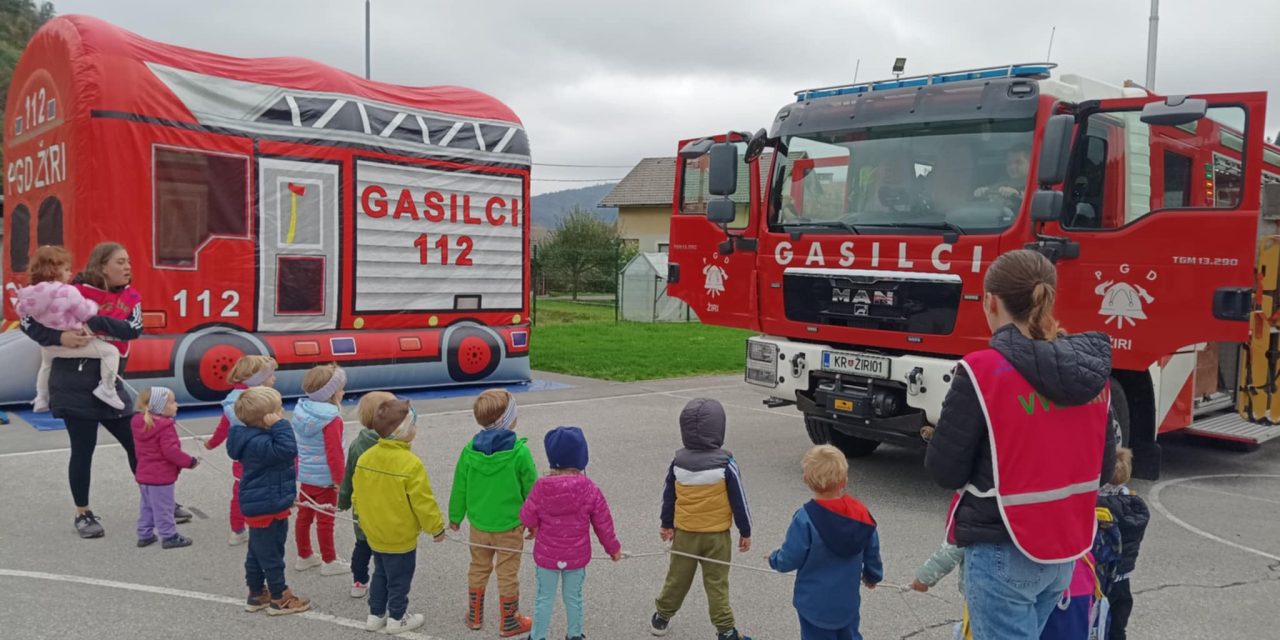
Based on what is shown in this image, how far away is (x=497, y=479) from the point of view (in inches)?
166

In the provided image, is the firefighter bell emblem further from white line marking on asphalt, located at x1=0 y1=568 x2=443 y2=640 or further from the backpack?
white line marking on asphalt, located at x1=0 y1=568 x2=443 y2=640

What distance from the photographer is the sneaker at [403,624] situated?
430 centimetres

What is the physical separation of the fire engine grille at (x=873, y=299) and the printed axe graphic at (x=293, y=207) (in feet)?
19.4

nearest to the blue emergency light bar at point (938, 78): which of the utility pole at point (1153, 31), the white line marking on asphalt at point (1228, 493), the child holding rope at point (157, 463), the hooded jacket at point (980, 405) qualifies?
the white line marking on asphalt at point (1228, 493)

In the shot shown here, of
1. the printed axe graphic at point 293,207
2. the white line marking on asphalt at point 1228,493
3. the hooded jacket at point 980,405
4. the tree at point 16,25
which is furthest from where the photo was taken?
the tree at point 16,25

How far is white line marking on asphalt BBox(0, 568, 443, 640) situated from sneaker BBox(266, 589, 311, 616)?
0.03 m

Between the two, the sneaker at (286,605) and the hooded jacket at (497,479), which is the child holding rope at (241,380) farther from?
the hooded jacket at (497,479)

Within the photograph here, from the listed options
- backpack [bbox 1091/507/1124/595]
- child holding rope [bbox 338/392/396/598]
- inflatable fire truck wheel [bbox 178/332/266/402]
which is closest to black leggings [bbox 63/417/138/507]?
child holding rope [bbox 338/392/396/598]

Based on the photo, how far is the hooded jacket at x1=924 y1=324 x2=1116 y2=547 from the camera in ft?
8.91

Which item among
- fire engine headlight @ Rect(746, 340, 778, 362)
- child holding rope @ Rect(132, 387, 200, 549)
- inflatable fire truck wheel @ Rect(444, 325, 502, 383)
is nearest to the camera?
child holding rope @ Rect(132, 387, 200, 549)

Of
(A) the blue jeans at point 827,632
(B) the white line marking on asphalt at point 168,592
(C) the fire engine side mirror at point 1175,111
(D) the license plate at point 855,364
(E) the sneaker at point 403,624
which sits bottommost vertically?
(B) the white line marking on asphalt at point 168,592

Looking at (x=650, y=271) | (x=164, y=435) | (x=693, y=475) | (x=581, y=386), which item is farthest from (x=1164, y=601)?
(x=650, y=271)

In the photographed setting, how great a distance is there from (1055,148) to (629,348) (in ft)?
39.0

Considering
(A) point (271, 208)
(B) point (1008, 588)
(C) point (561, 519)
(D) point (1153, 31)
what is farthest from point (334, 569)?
(D) point (1153, 31)
